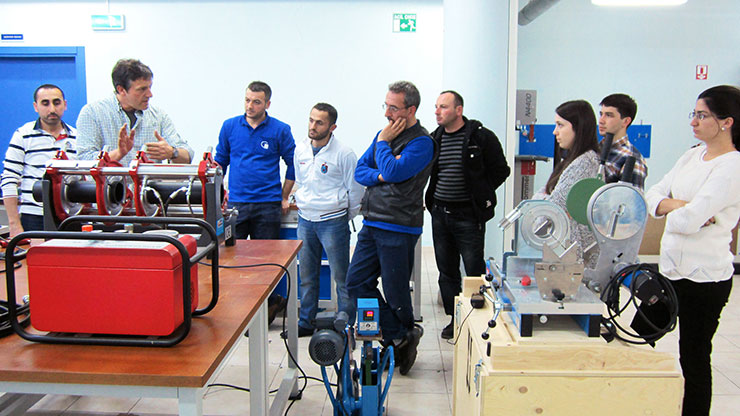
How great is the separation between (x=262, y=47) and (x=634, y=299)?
14.5 ft

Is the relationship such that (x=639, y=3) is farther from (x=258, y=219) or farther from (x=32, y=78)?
(x=32, y=78)

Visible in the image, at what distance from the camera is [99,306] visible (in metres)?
1.09

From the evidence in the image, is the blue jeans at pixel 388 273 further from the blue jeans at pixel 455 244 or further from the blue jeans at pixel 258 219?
the blue jeans at pixel 258 219

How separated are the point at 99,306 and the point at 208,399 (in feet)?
4.86

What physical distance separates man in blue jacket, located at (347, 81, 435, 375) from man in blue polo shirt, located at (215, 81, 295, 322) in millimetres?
887

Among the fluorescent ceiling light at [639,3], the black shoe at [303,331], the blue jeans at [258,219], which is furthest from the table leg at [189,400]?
the fluorescent ceiling light at [639,3]

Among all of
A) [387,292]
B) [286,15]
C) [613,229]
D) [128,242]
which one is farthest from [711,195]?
[286,15]

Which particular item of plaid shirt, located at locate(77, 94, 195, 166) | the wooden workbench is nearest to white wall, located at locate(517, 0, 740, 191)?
plaid shirt, located at locate(77, 94, 195, 166)

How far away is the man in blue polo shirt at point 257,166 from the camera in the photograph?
10.5 feet

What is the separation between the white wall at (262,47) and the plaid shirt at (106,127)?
2784mm

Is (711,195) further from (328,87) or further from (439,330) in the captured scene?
(328,87)

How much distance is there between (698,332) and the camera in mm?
1827

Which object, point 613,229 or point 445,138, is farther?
point 445,138

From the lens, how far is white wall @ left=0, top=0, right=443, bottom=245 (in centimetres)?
493
